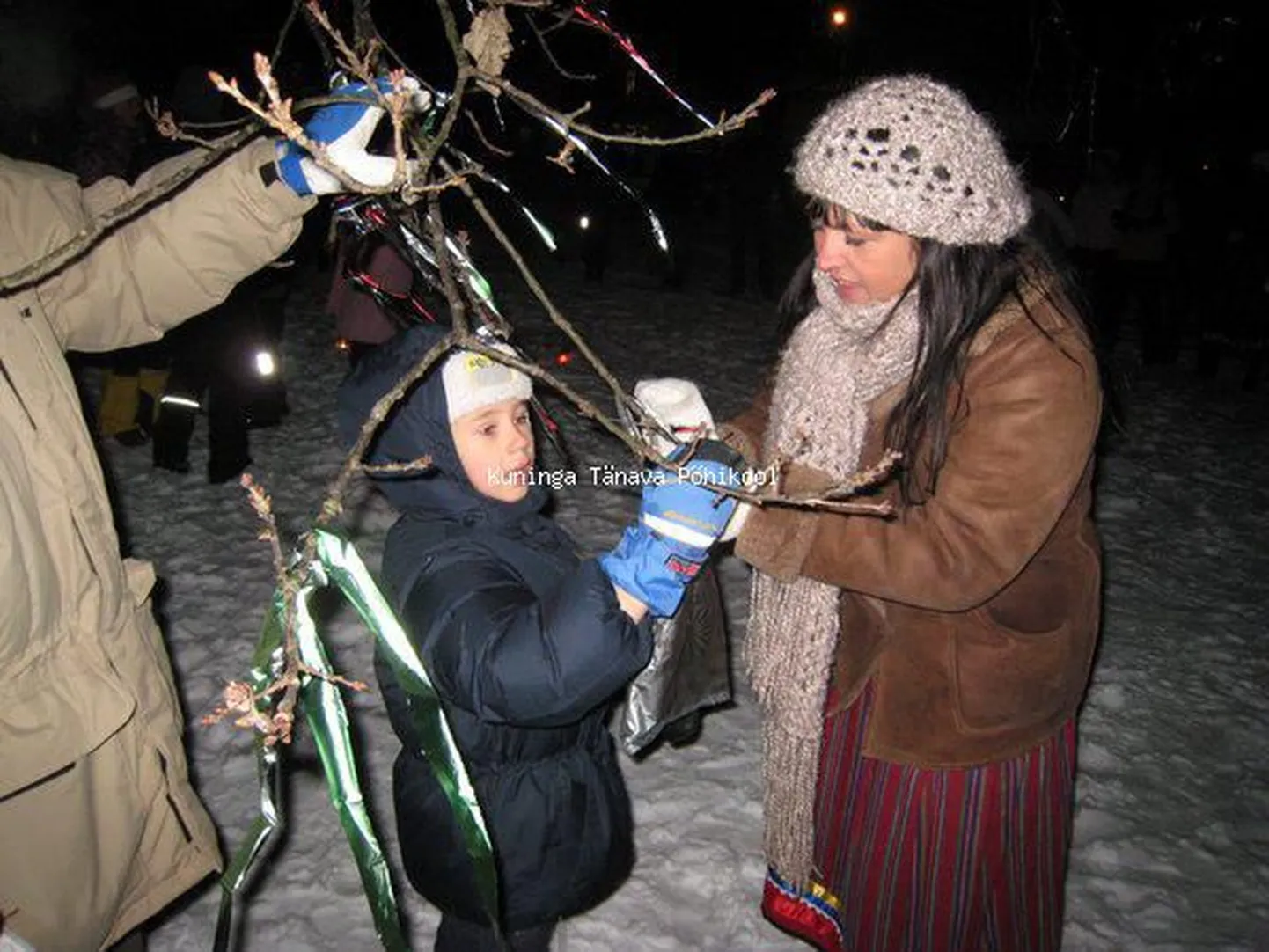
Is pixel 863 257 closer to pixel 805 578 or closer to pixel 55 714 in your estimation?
pixel 805 578

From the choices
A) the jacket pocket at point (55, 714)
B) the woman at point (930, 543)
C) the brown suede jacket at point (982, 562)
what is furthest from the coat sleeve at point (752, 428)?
the jacket pocket at point (55, 714)

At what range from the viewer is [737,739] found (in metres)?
3.38

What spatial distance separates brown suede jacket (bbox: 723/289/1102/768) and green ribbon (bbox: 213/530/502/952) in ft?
2.03

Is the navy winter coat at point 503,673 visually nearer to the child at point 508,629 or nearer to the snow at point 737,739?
the child at point 508,629

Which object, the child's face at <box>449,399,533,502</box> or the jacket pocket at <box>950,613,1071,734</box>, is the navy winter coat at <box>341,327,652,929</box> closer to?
the child's face at <box>449,399,533,502</box>

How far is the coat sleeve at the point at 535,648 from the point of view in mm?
1373

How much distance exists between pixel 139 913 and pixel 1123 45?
10659 mm

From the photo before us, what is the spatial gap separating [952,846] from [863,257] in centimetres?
117

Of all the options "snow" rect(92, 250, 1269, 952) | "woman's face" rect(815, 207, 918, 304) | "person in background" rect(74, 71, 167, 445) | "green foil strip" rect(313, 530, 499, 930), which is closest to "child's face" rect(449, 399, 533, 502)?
"green foil strip" rect(313, 530, 499, 930)

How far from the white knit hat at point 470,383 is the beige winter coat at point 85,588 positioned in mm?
437

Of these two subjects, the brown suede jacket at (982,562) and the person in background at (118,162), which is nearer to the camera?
the brown suede jacket at (982,562)

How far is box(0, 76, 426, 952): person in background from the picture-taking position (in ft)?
4.90

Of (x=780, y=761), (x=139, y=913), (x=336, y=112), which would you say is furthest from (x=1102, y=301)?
(x=139, y=913)

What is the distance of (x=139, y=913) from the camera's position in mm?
1815
